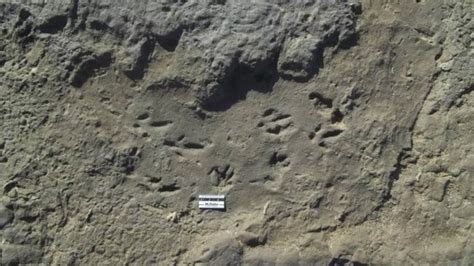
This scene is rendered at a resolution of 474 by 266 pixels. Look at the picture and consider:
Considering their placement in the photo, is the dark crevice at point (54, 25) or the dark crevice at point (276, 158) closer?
the dark crevice at point (276, 158)

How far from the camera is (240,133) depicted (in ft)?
8.18

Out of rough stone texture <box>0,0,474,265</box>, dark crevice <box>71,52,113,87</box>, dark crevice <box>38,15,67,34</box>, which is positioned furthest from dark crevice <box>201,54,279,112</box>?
dark crevice <box>38,15,67,34</box>

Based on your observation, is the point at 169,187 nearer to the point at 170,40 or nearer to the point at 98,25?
the point at 170,40

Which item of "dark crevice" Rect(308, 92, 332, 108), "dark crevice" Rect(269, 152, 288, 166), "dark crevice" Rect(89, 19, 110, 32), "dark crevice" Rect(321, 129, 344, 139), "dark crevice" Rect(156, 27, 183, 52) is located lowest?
"dark crevice" Rect(269, 152, 288, 166)

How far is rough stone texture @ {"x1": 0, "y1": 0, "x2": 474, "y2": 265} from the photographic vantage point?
2.42m

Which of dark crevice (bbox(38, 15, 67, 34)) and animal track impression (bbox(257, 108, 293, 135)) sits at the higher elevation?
dark crevice (bbox(38, 15, 67, 34))

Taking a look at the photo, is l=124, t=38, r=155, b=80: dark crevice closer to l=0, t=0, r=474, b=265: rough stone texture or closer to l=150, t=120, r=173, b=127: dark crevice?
l=0, t=0, r=474, b=265: rough stone texture

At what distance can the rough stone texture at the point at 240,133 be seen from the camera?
2.42m

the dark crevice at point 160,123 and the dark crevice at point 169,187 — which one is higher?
the dark crevice at point 160,123

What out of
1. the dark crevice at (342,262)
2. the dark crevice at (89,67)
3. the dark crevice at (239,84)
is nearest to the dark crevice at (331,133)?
the dark crevice at (239,84)

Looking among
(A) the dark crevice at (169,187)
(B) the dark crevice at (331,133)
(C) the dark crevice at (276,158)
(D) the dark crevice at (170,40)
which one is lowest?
(A) the dark crevice at (169,187)

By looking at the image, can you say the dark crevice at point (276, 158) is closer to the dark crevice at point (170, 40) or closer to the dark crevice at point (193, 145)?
the dark crevice at point (193, 145)

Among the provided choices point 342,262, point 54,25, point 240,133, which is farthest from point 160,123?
point 342,262

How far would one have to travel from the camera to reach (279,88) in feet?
8.13
